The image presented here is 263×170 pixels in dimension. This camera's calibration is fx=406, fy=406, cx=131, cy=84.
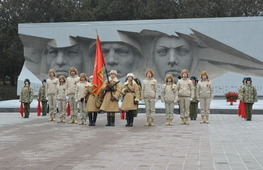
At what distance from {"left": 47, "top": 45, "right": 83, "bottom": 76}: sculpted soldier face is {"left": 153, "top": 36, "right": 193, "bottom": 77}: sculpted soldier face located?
187 inches

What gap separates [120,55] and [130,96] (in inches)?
482

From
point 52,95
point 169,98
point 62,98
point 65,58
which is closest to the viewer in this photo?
point 169,98

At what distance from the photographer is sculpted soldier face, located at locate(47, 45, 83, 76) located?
76.1ft

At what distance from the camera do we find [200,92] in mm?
11648

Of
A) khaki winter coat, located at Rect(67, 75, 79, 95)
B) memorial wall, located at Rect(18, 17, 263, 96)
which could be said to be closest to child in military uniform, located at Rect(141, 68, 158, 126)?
khaki winter coat, located at Rect(67, 75, 79, 95)

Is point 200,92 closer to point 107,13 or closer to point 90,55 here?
point 90,55

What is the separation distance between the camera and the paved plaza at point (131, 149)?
527 cm

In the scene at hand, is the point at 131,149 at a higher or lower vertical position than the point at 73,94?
lower

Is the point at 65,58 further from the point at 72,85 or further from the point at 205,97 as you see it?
the point at 205,97

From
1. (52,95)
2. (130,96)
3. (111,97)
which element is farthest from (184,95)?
(52,95)

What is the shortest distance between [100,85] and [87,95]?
57 centimetres

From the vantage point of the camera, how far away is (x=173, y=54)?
71.4ft

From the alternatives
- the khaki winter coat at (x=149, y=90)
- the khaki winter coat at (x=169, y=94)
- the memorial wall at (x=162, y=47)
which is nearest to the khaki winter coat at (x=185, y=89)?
the khaki winter coat at (x=169, y=94)

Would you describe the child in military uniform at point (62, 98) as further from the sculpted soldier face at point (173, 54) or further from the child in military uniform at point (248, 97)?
the sculpted soldier face at point (173, 54)
